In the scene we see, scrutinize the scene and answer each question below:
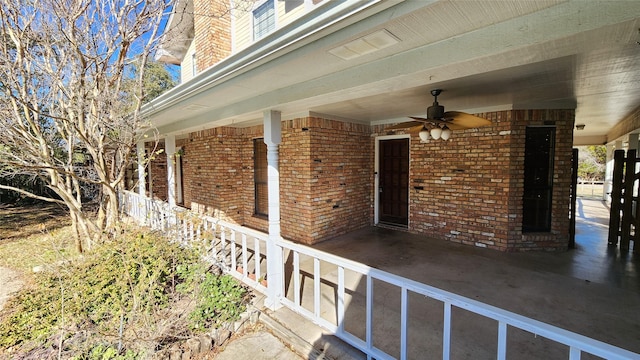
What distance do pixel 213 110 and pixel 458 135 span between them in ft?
14.2

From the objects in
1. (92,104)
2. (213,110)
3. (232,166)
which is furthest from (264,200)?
(92,104)

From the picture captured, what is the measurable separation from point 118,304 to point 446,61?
3654 mm

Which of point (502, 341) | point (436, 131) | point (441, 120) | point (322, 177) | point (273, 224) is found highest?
point (441, 120)

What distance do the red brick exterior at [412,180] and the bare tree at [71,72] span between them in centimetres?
246

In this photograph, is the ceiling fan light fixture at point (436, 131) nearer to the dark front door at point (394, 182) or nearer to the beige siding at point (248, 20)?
the dark front door at point (394, 182)

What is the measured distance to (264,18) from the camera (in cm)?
634

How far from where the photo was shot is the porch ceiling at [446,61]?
148 centimetres

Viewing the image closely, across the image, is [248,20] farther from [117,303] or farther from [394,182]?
[117,303]

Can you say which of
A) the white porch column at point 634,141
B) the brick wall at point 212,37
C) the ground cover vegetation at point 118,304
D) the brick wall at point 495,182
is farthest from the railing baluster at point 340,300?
the white porch column at point 634,141

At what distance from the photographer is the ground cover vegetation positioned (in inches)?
92.8

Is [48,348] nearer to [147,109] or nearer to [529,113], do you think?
[147,109]


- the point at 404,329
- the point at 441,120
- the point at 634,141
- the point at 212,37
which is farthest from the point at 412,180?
the point at 212,37

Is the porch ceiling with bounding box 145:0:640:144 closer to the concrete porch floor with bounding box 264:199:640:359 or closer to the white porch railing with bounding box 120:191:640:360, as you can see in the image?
the white porch railing with bounding box 120:191:640:360

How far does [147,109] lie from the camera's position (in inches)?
180
